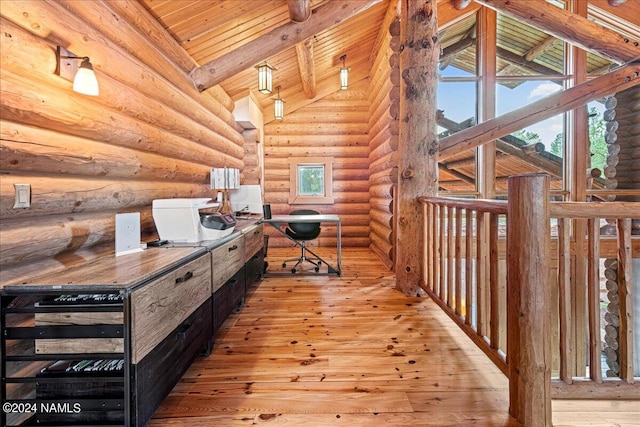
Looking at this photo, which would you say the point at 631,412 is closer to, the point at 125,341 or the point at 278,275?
the point at 125,341

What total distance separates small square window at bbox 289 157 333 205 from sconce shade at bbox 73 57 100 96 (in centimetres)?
459

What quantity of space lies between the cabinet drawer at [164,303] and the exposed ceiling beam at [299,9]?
252 centimetres

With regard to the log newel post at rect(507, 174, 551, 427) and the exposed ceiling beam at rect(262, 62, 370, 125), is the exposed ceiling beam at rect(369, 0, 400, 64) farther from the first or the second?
the log newel post at rect(507, 174, 551, 427)

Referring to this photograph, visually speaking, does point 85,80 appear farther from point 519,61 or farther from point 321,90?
point 519,61

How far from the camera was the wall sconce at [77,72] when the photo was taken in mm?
1604

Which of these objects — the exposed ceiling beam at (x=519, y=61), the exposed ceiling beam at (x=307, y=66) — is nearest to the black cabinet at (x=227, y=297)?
the exposed ceiling beam at (x=307, y=66)

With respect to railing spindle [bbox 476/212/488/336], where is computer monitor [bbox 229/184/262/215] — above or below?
above

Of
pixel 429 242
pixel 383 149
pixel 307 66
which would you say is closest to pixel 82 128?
pixel 429 242

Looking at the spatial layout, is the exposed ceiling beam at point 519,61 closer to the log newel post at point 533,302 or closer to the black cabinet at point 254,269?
the log newel post at point 533,302

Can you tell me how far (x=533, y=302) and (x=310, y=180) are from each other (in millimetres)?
5038

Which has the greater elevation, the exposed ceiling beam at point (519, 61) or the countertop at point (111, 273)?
the exposed ceiling beam at point (519, 61)

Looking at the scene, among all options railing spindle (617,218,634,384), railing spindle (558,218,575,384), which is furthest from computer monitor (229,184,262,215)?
railing spindle (617,218,634,384)

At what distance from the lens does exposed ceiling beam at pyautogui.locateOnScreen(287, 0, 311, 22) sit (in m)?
2.94

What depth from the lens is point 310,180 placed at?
6.24 m
